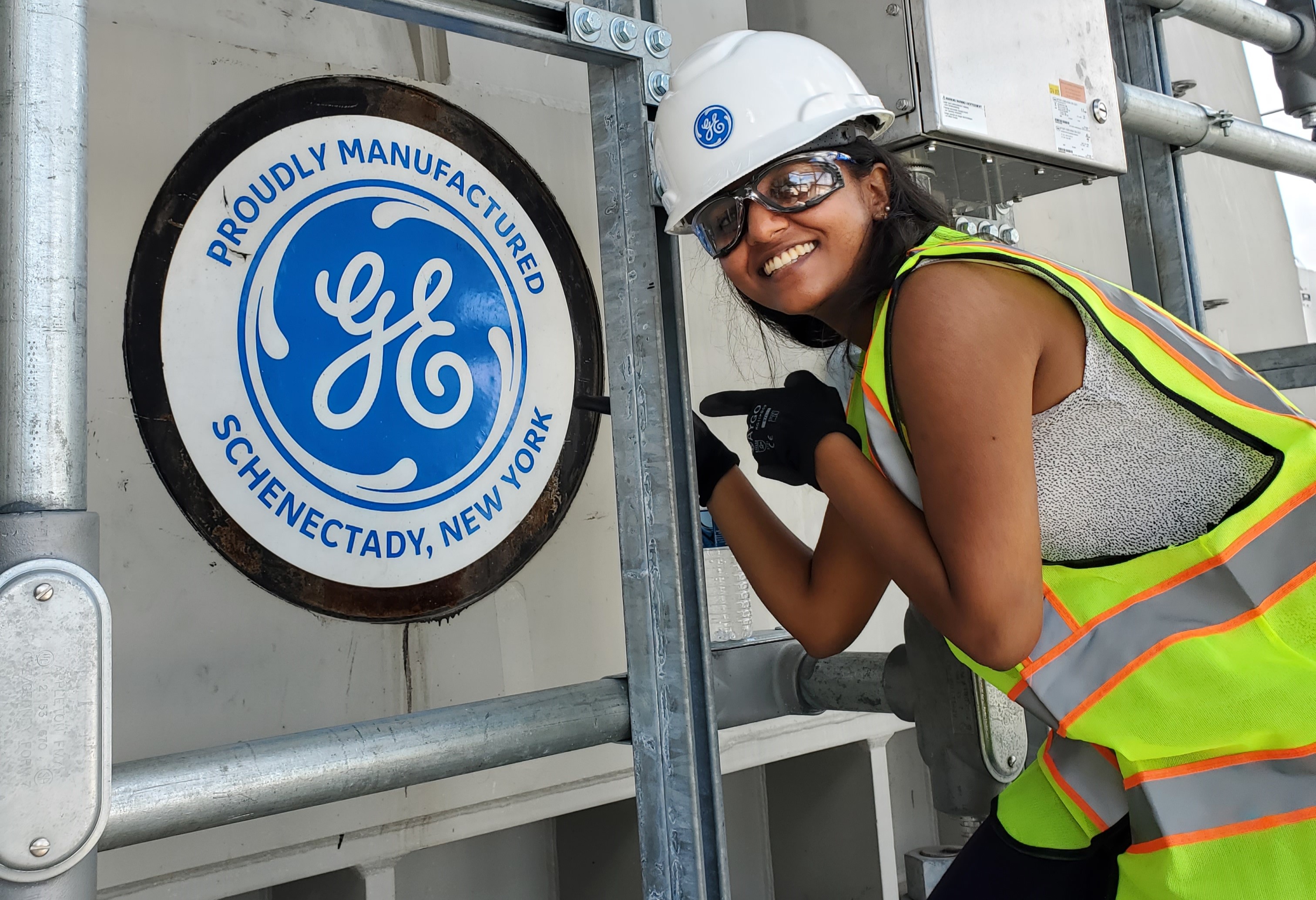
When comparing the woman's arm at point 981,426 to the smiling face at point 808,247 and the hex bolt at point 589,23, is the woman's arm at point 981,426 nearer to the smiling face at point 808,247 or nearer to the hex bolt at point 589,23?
the smiling face at point 808,247

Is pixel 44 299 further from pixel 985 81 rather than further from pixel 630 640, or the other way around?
pixel 985 81

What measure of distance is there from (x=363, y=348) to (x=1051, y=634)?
1147 mm

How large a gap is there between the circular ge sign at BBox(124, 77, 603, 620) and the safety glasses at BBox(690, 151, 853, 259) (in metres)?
0.82

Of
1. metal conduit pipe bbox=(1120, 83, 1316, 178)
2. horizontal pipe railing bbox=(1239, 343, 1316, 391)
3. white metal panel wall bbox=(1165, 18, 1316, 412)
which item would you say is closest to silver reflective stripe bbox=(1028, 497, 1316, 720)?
metal conduit pipe bbox=(1120, 83, 1316, 178)

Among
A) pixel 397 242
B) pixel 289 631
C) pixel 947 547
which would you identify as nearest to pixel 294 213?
pixel 397 242

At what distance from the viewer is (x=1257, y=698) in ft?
2.76

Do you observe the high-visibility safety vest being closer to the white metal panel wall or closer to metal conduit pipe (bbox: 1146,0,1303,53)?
metal conduit pipe (bbox: 1146,0,1303,53)

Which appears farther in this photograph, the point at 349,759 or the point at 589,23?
the point at 589,23

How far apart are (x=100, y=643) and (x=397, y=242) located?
4.14ft

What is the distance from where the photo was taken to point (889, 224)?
1.06 m

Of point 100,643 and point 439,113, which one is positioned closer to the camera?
point 100,643

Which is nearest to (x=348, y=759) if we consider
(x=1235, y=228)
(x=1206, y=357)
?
(x=1206, y=357)

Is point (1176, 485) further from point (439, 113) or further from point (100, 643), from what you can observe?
point (439, 113)

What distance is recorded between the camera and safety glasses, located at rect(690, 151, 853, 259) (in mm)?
1021
